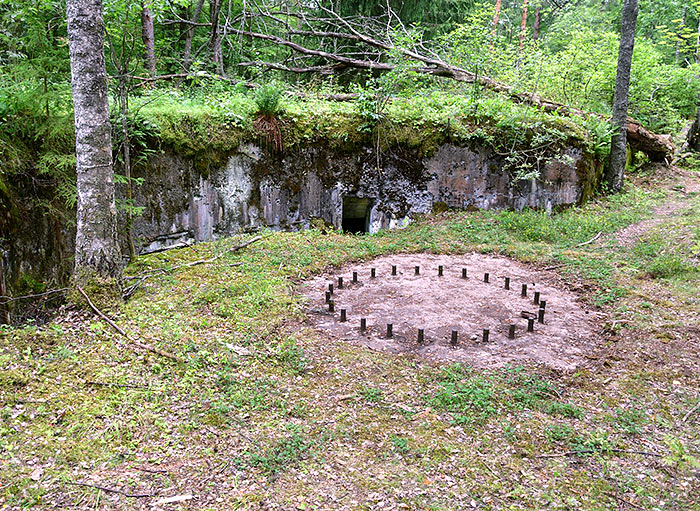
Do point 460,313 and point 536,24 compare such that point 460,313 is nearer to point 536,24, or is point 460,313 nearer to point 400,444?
point 400,444

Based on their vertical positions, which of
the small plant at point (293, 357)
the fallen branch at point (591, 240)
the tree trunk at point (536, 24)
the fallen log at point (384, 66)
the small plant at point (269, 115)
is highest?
the tree trunk at point (536, 24)

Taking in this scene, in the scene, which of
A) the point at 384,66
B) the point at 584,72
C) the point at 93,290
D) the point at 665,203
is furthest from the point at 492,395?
the point at 584,72

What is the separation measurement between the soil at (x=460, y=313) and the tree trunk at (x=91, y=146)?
8.88 feet

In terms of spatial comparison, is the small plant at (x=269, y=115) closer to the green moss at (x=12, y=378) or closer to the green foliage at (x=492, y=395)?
the green foliage at (x=492, y=395)

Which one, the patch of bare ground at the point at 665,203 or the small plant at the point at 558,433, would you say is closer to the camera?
the small plant at the point at 558,433

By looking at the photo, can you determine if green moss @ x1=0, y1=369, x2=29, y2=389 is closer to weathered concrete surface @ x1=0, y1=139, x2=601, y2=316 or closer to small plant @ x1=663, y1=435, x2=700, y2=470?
weathered concrete surface @ x1=0, y1=139, x2=601, y2=316

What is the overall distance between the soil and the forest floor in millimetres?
185

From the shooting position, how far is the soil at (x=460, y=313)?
5.32 meters

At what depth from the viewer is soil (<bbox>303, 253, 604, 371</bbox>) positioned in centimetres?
532

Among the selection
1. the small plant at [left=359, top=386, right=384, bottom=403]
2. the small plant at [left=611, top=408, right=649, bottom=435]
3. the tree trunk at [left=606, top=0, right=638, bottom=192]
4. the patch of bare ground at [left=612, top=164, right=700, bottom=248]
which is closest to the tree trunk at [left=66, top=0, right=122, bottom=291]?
the small plant at [left=359, top=386, right=384, bottom=403]

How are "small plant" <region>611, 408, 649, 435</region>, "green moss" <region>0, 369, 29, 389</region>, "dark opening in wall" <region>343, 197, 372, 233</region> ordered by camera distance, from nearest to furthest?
1. "green moss" <region>0, 369, 29, 389</region>
2. "small plant" <region>611, 408, 649, 435</region>
3. "dark opening in wall" <region>343, 197, 372, 233</region>

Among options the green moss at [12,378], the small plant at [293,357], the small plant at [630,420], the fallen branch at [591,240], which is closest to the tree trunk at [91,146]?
the green moss at [12,378]

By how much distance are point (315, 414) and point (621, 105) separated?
40.5 ft

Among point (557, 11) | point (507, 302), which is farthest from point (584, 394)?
point (557, 11)
